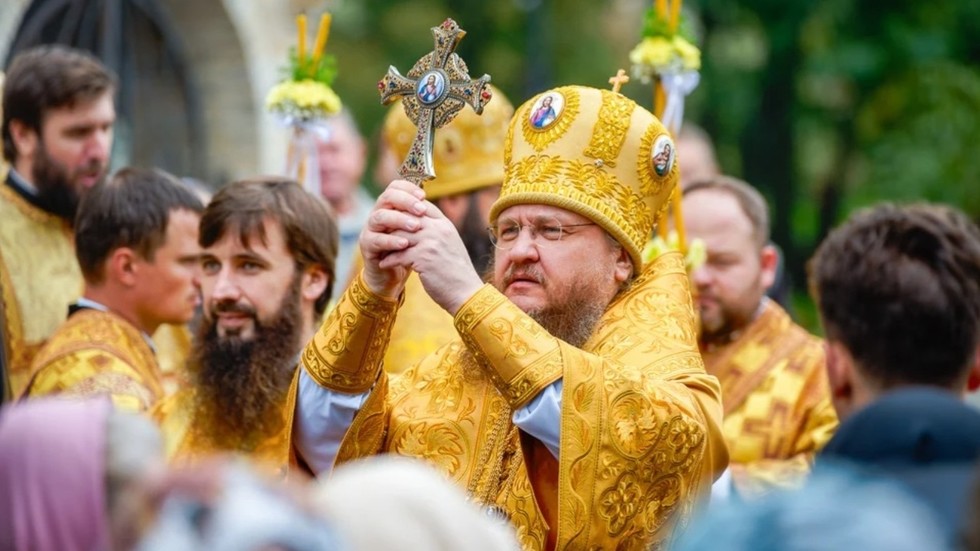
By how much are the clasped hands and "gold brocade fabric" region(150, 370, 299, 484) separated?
43.8 inches

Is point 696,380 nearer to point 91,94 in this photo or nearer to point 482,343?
point 482,343

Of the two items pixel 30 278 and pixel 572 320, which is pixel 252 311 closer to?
pixel 572 320

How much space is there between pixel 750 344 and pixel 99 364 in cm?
279

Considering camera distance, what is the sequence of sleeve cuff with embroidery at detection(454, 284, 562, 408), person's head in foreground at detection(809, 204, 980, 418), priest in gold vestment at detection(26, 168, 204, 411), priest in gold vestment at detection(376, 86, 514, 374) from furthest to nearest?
priest in gold vestment at detection(376, 86, 514, 374), priest in gold vestment at detection(26, 168, 204, 411), sleeve cuff with embroidery at detection(454, 284, 562, 408), person's head in foreground at detection(809, 204, 980, 418)

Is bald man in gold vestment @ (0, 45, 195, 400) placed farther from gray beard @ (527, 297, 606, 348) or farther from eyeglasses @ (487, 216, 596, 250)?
gray beard @ (527, 297, 606, 348)

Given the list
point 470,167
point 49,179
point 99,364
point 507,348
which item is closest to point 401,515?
point 507,348

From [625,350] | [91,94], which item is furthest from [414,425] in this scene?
[91,94]

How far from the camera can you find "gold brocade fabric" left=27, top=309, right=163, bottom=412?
6309 millimetres

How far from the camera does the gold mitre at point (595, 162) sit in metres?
5.57

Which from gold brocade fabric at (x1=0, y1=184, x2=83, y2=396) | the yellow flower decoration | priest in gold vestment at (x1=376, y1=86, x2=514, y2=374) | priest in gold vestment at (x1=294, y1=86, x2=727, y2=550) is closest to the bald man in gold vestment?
gold brocade fabric at (x1=0, y1=184, x2=83, y2=396)

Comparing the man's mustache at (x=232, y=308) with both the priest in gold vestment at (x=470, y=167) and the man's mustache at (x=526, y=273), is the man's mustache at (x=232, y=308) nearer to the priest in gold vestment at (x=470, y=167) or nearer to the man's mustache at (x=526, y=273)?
the man's mustache at (x=526, y=273)

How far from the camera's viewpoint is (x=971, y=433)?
3.45 meters

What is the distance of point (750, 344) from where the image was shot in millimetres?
7867

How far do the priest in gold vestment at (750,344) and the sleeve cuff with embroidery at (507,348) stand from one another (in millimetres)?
2657
